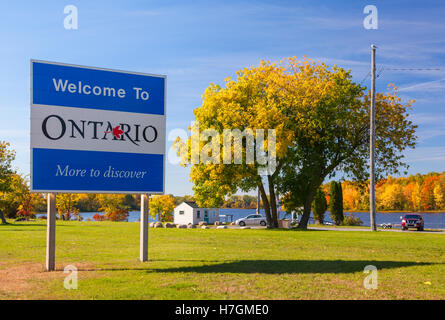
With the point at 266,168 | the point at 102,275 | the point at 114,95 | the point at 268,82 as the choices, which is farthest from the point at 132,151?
the point at 268,82

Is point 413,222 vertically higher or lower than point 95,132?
lower

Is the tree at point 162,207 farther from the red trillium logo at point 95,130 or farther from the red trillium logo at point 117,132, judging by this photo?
the red trillium logo at point 117,132

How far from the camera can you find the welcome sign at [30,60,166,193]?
12180 mm

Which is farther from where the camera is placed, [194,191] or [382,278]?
[194,191]

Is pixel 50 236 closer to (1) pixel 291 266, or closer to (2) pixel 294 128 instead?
(1) pixel 291 266

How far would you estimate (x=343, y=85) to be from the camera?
36.5 meters

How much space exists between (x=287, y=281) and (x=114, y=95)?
7460 millimetres

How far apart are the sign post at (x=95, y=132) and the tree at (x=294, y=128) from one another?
1847cm

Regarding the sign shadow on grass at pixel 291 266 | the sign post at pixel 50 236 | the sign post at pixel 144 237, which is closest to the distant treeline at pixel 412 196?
the sign shadow on grass at pixel 291 266

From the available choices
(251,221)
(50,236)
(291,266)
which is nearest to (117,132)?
(50,236)

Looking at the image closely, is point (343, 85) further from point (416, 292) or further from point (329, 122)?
point (416, 292)

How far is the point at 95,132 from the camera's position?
42.1 ft

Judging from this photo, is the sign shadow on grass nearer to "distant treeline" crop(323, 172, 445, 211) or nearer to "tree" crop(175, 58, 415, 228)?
"tree" crop(175, 58, 415, 228)

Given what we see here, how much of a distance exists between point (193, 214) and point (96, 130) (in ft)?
189
